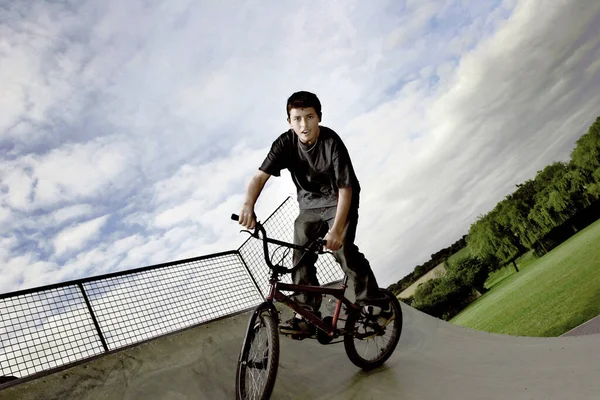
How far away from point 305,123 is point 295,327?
66.4 inches

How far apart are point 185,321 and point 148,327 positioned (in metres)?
0.39

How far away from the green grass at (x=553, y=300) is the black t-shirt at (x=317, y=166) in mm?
25145

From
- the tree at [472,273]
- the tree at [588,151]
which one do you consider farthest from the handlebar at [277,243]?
the tree at [472,273]

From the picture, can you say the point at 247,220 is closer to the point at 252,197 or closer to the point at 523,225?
the point at 252,197

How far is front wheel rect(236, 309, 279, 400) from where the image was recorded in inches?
113

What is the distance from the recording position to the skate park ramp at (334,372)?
325 cm

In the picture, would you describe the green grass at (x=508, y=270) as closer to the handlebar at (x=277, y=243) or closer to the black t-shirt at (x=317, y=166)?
the black t-shirt at (x=317, y=166)

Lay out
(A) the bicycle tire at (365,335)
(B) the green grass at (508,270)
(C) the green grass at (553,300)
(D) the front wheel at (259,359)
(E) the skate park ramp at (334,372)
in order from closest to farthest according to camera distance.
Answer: (D) the front wheel at (259,359) < (E) the skate park ramp at (334,372) < (A) the bicycle tire at (365,335) < (C) the green grass at (553,300) < (B) the green grass at (508,270)

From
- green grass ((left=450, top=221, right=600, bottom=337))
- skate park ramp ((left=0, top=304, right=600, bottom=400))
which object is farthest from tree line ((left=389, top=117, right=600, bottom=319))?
skate park ramp ((left=0, top=304, right=600, bottom=400))

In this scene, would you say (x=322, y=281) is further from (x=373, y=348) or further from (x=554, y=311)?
(x=554, y=311)

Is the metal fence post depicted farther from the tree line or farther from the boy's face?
the tree line

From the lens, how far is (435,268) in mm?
66812

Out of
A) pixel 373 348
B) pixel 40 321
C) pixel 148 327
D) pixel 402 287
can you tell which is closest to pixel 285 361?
pixel 373 348

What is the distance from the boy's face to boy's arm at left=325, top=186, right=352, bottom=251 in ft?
1.78
